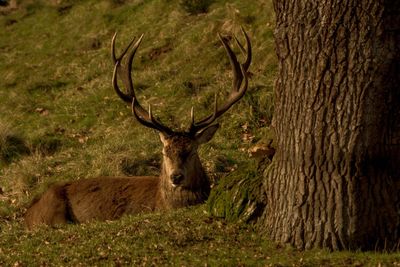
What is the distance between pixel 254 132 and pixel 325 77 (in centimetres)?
639

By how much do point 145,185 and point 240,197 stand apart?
291 cm

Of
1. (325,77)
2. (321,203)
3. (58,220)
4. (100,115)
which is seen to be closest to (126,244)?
(321,203)

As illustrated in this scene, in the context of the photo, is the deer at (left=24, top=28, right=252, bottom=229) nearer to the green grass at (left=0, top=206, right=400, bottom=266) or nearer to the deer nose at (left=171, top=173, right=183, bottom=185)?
the deer nose at (left=171, top=173, right=183, bottom=185)

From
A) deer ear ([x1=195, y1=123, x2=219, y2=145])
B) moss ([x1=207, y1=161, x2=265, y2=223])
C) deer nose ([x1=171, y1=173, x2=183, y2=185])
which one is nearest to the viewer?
moss ([x1=207, y1=161, x2=265, y2=223])

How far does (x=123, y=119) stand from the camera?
585 inches

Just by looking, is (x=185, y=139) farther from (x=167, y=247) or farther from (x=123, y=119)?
(x=123, y=119)

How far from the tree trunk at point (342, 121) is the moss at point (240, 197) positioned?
665 millimetres

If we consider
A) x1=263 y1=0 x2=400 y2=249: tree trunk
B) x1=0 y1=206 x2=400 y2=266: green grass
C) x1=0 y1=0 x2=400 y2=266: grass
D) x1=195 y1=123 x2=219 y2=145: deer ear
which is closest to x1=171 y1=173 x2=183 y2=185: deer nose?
x1=195 y1=123 x2=219 y2=145: deer ear

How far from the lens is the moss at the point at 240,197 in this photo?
755cm

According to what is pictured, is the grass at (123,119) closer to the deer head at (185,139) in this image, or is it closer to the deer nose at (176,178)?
the deer head at (185,139)

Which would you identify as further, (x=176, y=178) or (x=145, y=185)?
(x=145, y=185)

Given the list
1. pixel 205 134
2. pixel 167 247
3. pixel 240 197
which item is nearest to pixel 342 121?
pixel 240 197

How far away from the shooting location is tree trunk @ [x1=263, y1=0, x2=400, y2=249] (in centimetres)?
651

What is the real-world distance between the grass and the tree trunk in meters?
0.30
